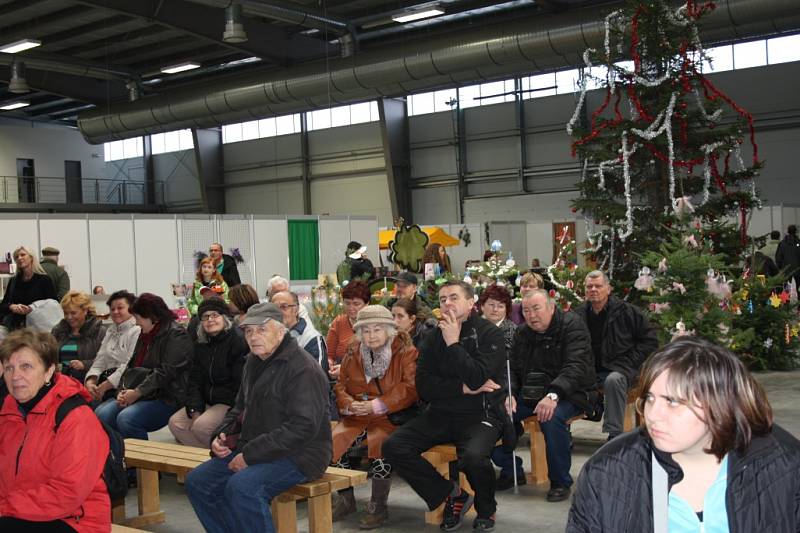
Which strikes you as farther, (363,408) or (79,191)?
(79,191)

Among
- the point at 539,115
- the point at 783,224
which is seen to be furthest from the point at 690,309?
the point at 539,115

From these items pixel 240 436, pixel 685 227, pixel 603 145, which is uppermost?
pixel 603 145

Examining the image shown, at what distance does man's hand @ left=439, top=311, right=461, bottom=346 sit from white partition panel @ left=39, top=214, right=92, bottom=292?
8.82m

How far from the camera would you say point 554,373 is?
5.59 meters

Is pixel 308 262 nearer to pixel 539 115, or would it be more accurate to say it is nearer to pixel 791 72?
pixel 539 115

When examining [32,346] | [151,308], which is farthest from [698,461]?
[151,308]

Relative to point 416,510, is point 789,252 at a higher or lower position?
higher

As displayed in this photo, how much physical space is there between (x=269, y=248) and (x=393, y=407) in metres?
9.64

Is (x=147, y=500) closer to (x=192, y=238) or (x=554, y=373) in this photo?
(x=554, y=373)

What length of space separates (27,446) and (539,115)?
66.9 ft

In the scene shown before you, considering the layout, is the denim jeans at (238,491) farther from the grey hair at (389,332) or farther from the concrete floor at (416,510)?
the grey hair at (389,332)

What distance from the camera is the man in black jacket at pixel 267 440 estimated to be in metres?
4.11

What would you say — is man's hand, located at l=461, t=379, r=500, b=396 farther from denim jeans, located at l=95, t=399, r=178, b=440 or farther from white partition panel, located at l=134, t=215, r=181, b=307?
white partition panel, located at l=134, t=215, r=181, b=307

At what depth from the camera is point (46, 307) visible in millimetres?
7871
